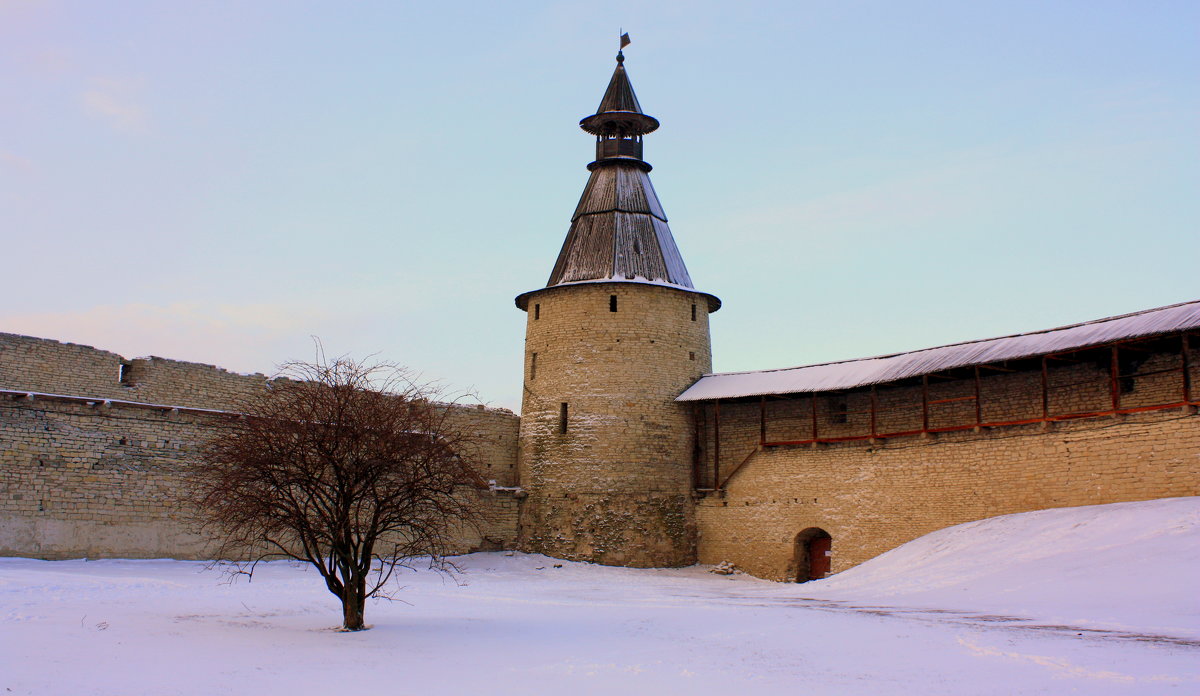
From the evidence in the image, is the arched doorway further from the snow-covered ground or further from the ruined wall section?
the ruined wall section

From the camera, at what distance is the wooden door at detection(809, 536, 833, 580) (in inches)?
924

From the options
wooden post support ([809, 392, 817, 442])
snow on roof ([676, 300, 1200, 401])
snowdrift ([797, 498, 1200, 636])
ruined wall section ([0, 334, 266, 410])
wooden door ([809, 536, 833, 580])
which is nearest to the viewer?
snowdrift ([797, 498, 1200, 636])

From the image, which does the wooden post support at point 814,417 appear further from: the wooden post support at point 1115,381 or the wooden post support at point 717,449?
the wooden post support at point 1115,381

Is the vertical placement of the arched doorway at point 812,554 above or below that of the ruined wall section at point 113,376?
below

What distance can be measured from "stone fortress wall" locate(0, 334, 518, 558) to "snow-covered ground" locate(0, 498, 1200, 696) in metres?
0.65

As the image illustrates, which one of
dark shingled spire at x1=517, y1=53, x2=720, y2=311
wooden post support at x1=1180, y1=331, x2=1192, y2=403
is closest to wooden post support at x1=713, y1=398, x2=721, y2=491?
dark shingled spire at x1=517, y1=53, x2=720, y2=311

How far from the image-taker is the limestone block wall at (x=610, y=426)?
82.6ft

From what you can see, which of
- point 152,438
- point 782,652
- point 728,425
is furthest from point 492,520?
point 782,652

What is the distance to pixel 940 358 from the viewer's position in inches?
854

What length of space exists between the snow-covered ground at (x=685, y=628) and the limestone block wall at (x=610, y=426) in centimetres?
515

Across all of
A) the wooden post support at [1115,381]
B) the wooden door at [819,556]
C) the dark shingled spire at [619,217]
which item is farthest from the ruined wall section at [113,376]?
the wooden post support at [1115,381]

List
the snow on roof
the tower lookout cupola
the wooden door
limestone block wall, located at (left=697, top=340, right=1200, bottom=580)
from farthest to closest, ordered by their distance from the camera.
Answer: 1. the tower lookout cupola
2. the wooden door
3. the snow on roof
4. limestone block wall, located at (left=697, top=340, right=1200, bottom=580)

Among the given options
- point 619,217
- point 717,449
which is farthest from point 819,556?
point 619,217

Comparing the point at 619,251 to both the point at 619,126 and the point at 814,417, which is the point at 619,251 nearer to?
the point at 619,126
